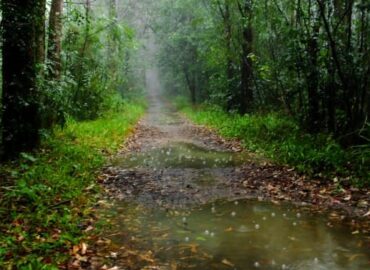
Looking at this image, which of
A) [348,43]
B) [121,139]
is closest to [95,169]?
[121,139]

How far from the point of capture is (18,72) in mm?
8680

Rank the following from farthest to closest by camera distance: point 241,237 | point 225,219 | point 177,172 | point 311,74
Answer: point 311,74, point 177,172, point 225,219, point 241,237

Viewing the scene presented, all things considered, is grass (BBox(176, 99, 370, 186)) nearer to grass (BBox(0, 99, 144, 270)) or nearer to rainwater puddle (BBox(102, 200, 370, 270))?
rainwater puddle (BBox(102, 200, 370, 270))

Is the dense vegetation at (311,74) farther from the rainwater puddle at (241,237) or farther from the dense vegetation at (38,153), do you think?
the dense vegetation at (38,153)

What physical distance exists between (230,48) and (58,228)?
13.9m

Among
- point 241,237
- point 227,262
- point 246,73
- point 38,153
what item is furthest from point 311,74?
point 246,73

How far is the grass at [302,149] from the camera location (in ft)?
27.3

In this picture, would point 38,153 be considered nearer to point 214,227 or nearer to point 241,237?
point 214,227

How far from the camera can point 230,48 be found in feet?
59.4

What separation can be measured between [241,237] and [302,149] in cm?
488

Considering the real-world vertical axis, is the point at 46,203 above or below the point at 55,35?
below

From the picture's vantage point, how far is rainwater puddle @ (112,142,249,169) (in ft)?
33.8

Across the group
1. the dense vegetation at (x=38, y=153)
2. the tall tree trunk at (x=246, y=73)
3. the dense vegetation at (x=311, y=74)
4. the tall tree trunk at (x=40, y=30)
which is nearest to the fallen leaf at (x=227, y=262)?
the dense vegetation at (x=38, y=153)

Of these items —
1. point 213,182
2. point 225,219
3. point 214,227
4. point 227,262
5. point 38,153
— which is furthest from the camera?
point 38,153
